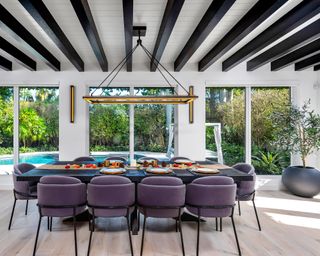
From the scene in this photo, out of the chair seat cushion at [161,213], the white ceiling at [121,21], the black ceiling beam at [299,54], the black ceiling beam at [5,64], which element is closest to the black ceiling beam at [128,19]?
the white ceiling at [121,21]

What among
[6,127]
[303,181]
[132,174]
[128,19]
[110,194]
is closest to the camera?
[110,194]

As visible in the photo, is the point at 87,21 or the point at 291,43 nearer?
the point at 87,21

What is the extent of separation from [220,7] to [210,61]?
6.55 ft

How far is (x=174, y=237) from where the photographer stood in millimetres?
2955

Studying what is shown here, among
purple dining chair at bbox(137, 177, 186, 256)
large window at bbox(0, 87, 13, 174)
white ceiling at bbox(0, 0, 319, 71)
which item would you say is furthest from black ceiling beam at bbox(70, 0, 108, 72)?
large window at bbox(0, 87, 13, 174)

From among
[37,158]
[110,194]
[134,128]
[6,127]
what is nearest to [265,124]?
[134,128]

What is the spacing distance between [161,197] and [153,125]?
3.18 metres

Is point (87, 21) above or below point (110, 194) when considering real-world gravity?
above

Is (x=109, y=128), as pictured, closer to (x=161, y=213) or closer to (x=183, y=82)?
(x=183, y=82)

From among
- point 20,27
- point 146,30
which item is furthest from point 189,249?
point 20,27

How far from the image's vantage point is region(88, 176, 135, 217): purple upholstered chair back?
2.51 metres

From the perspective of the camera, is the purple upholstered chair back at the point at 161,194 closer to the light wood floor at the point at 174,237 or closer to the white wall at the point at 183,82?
the light wood floor at the point at 174,237

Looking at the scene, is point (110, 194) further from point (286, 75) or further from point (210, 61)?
point (286, 75)

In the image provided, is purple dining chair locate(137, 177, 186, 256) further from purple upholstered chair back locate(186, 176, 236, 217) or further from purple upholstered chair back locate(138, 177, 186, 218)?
purple upholstered chair back locate(186, 176, 236, 217)
